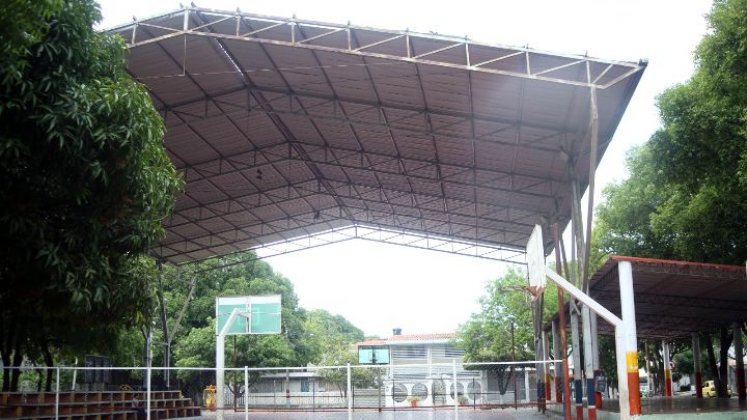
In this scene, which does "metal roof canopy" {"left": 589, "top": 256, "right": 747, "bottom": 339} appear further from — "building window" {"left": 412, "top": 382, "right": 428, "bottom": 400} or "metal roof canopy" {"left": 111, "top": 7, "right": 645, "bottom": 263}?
"building window" {"left": 412, "top": 382, "right": 428, "bottom": 400}

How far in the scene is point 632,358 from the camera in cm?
1666

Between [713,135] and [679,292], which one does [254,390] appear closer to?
[679,292]

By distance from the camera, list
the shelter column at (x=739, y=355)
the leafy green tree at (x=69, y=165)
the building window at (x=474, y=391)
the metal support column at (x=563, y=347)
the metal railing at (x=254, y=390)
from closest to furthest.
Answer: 1. the leafy green tree at (x=69, y=165)
2. the metal railing at (x=254, y=390)
3. the metal support column at (x=563, y=347)
4. the shelter column at (x=739, y=355)
5. the building window at (x=474, y=391)

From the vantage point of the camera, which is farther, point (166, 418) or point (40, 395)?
point (166, 418)

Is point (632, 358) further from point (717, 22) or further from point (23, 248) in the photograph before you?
point (23, 248)

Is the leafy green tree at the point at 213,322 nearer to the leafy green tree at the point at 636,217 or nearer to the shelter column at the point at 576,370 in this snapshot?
the leafy green tree at the point at 636,217

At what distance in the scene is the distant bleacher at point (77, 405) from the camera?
15.9 meters

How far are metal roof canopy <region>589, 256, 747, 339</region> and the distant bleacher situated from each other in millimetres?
13446

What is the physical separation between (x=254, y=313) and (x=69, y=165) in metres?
22.0

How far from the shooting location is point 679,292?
74.1ft

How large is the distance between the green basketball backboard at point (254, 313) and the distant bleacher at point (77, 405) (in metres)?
5.62

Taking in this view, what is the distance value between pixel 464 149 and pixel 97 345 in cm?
1379

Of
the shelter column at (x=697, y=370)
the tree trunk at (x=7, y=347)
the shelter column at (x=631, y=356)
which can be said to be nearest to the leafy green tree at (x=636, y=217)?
the shelter column at (x=697, y=370)

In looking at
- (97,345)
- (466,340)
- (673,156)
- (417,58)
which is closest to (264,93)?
(417,58)
